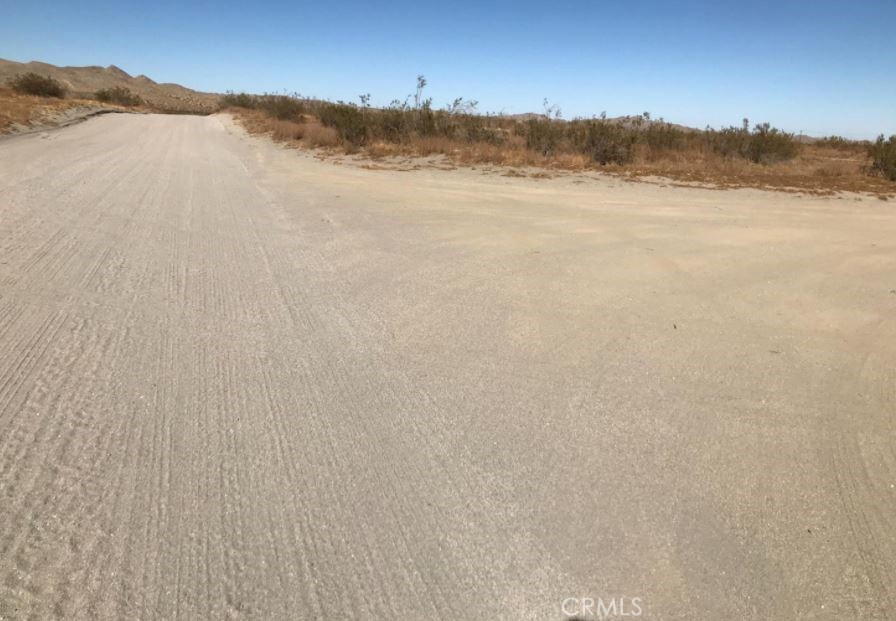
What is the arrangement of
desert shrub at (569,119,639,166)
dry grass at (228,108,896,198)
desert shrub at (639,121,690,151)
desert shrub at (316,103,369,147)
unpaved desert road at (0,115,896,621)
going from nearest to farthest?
unpaved desert road at (0,115,896,621), dry grass at (228,108,896,198), desert shrub at (569,119,639,166), desert shrub at (316,103,369,147), desert shrub at (639,121,690,151)

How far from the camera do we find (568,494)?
2.79 meters

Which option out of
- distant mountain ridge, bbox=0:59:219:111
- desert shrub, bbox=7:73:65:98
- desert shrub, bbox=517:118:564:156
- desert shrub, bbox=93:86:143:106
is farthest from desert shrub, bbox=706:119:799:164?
distant mountain ridge, bbox=0:59:219:111

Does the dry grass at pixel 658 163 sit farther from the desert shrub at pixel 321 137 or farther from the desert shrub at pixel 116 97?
the desert shrub at pixel 116 97

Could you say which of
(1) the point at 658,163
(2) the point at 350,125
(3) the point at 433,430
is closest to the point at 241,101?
(2) the point at 350,125

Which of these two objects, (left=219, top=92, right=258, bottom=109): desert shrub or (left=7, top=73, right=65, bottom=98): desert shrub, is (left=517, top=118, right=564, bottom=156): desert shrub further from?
(left=7, top=73, right=65, bottom=98): desert shrub

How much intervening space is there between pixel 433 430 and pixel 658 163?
1846 centimetres

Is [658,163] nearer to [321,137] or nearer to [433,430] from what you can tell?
[321,137]

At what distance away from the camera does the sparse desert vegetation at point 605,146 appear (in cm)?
1720

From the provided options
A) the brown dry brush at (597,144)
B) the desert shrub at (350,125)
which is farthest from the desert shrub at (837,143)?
the desert shrub at (350,125)

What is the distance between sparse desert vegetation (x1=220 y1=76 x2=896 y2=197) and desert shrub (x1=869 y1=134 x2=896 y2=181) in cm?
3

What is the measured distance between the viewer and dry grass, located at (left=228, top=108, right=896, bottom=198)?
15.6 m

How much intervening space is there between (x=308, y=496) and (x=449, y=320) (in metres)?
2.44

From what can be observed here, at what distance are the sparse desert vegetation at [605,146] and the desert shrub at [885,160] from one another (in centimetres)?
3

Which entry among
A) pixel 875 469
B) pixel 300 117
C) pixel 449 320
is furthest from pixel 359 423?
pixel 300 117
